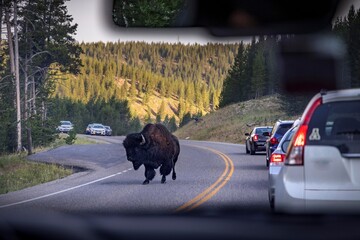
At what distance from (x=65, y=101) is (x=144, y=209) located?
1.21 metres

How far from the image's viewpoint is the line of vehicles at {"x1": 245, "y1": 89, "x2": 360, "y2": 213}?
4527 mm

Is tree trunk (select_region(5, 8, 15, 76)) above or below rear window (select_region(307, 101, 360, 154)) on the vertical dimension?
above

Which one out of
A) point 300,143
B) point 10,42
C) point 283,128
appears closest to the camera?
point 300,143

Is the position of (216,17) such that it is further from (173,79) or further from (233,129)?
(233,129)

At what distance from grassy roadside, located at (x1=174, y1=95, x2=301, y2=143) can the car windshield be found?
0.05ft

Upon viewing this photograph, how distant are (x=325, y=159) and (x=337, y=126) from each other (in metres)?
0.21

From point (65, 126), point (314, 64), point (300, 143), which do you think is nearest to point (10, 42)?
point (65, 126)

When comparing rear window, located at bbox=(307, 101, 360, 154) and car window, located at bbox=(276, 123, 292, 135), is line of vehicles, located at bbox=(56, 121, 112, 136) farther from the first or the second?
rear window, located at bbox=(307, 101, 360, 154)

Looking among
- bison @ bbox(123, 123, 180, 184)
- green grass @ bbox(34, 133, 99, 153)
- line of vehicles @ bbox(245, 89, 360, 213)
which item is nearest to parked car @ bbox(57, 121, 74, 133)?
green grass @ bbox(34, 133, 99, 153)

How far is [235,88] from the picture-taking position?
5.68 metres

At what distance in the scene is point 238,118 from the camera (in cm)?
589

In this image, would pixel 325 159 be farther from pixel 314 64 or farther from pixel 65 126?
pixel 65 126

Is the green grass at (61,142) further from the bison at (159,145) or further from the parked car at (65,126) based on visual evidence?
the bison at (159,145)

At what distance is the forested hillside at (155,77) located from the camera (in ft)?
16.4
